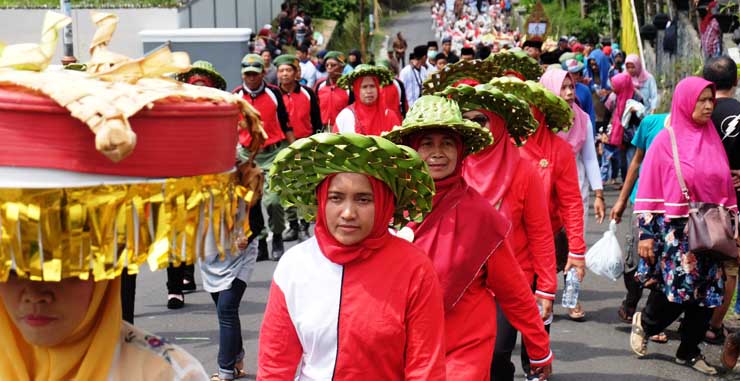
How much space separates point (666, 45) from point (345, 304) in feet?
58.6

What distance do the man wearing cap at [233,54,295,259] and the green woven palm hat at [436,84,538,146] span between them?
5.07 m

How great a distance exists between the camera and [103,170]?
277 centimetres

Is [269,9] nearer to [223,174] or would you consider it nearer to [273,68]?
[273,68]

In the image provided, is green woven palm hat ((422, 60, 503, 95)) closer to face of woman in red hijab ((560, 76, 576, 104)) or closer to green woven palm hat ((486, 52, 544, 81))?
green woven palm hat ((486, 52, 544, 81))

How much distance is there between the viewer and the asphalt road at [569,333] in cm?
877

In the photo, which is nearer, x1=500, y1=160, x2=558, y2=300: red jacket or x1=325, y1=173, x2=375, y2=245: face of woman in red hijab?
x1=325, y1=173, x2=375, y2=245: face of woman in red hijab

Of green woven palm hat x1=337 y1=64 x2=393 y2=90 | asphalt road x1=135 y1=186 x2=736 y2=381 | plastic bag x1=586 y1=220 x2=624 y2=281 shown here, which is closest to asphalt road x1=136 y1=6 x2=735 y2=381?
asphalt road x1=135 y1=186 x2=736 y2=381

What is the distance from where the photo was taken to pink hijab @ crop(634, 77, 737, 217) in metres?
8.12

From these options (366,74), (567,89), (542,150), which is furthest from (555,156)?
(366,74)

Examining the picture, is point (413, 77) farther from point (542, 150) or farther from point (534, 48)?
point (542, 150)

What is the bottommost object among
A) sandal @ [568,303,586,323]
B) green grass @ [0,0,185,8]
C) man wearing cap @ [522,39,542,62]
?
sandal @ [568,303,586,323]

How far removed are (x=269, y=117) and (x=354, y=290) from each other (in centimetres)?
794

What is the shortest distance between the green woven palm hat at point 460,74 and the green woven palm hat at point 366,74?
148 inches

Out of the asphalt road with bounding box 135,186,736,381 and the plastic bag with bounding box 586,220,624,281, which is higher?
the plastic bag with bounding box 586,220,624,281
